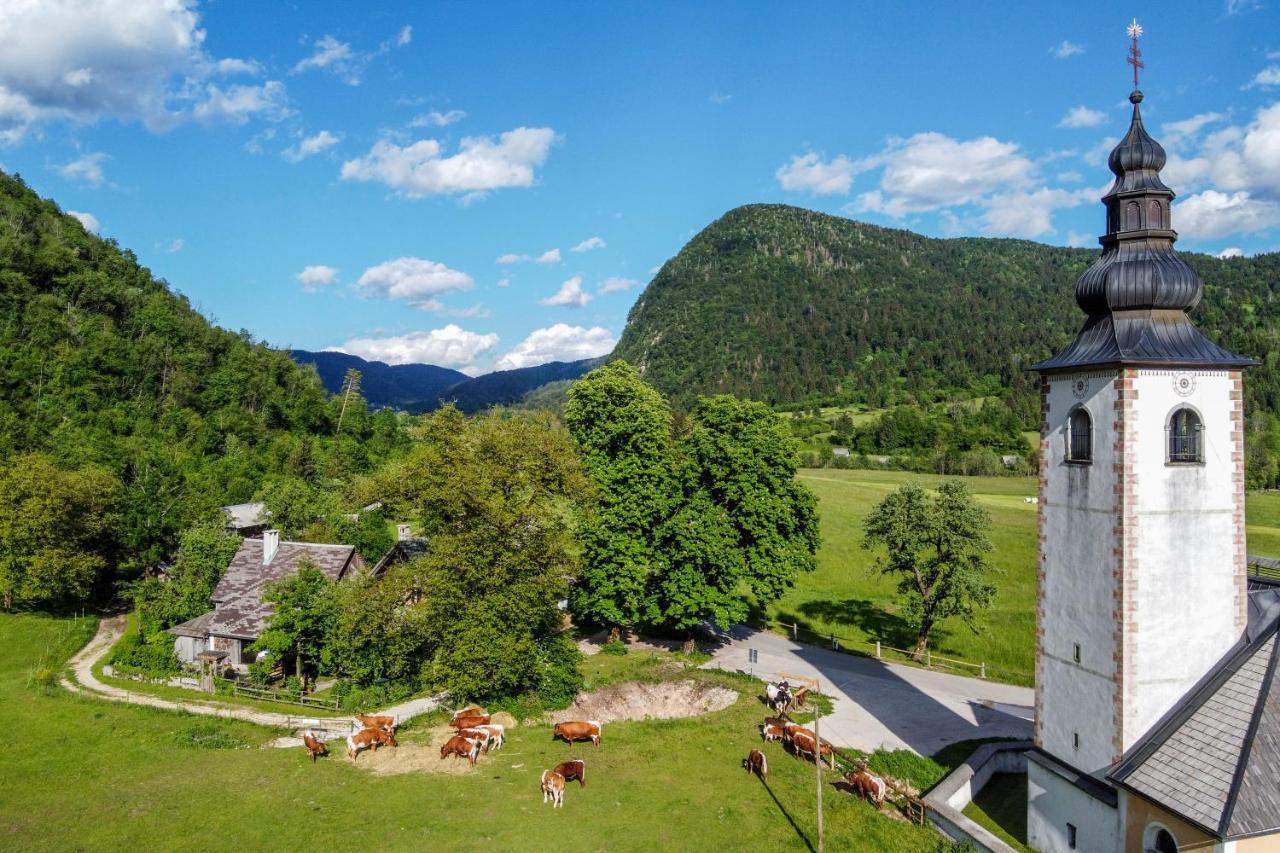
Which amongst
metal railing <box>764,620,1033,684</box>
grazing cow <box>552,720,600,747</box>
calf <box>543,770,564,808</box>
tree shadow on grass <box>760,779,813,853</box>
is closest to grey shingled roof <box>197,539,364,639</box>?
grazing cow <box>552,720,600,747</box>

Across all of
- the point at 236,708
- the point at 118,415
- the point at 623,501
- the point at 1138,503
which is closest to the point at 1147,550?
the point at 1138,503

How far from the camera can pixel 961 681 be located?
29953 millimetres

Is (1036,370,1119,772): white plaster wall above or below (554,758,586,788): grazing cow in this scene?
above

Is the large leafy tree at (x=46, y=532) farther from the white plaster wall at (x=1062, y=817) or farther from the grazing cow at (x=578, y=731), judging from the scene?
the white plaster wall at (x=1062, y=817)

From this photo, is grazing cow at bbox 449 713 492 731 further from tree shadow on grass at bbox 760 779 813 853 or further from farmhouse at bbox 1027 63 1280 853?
farmhouse at bbox 1027 63 1280 853

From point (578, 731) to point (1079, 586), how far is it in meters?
14.1

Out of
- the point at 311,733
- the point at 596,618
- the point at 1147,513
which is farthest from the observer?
the point at 596,618

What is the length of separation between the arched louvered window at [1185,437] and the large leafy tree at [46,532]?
46581mm

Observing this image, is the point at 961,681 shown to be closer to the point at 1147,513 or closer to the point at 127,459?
the point at 1147,513

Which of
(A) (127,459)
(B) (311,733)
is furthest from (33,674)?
(A) (127,459)

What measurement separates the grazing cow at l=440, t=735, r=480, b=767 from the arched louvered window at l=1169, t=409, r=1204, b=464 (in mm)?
18600

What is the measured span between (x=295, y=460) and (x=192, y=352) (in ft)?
84.3

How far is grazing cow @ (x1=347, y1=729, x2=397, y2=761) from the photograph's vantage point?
70.0ft

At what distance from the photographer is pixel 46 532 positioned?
38.5 meters
